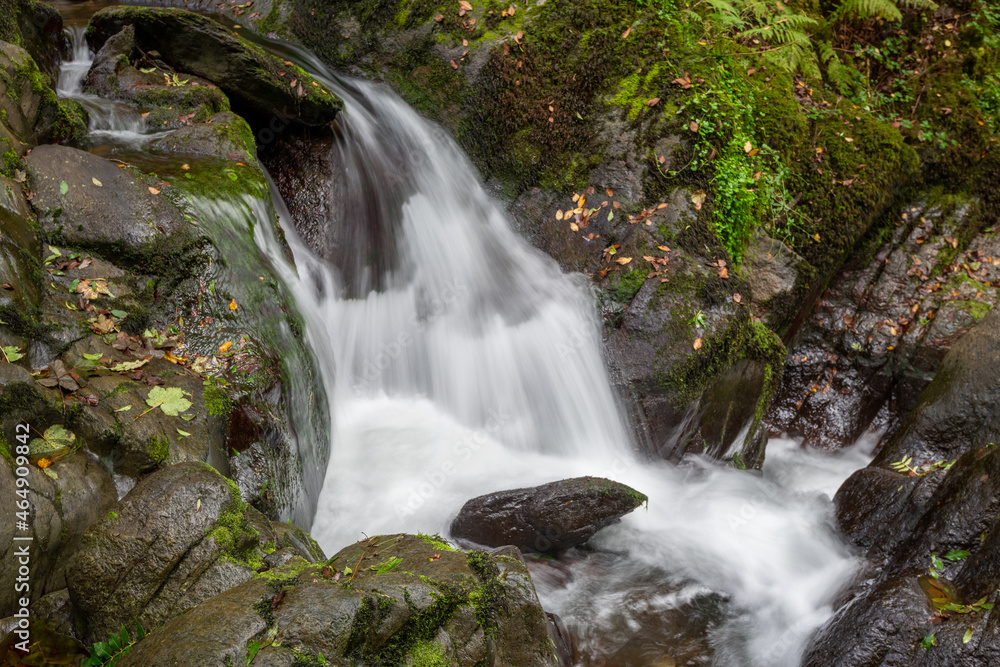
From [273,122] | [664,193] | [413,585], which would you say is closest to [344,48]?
[273,122]

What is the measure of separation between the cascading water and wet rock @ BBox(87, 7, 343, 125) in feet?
1.98

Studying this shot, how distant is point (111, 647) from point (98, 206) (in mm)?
3007

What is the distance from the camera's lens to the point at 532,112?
722 centimetres

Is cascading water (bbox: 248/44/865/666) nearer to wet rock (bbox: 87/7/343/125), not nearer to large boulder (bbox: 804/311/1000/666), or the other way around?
large boulder (bbox: 804/311/1000/666)

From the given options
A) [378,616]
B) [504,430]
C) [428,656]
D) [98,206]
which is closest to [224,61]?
[98,206]

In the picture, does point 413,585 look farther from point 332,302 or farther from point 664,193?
point 664,193

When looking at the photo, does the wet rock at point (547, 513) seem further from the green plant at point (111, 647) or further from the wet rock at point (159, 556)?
the green plant at point (111, 647)

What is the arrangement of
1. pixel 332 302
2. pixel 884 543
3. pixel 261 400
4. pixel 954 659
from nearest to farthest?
pixel 954 659
pixel 261 400
pixel 884 543
pixel 332 302

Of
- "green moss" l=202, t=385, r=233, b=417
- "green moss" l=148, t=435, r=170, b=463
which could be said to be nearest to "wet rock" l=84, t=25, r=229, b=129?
"green moss" l=202, t=385, r=233, b=417

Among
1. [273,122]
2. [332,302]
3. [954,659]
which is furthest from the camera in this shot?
[273,122]

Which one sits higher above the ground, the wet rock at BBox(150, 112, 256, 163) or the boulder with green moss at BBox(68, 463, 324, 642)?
the wet rock at BBox(150, 112, 256, 163)

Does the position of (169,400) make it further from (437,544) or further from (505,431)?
(505,431)

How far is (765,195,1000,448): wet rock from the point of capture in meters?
7.07

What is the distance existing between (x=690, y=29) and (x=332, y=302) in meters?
4.98
